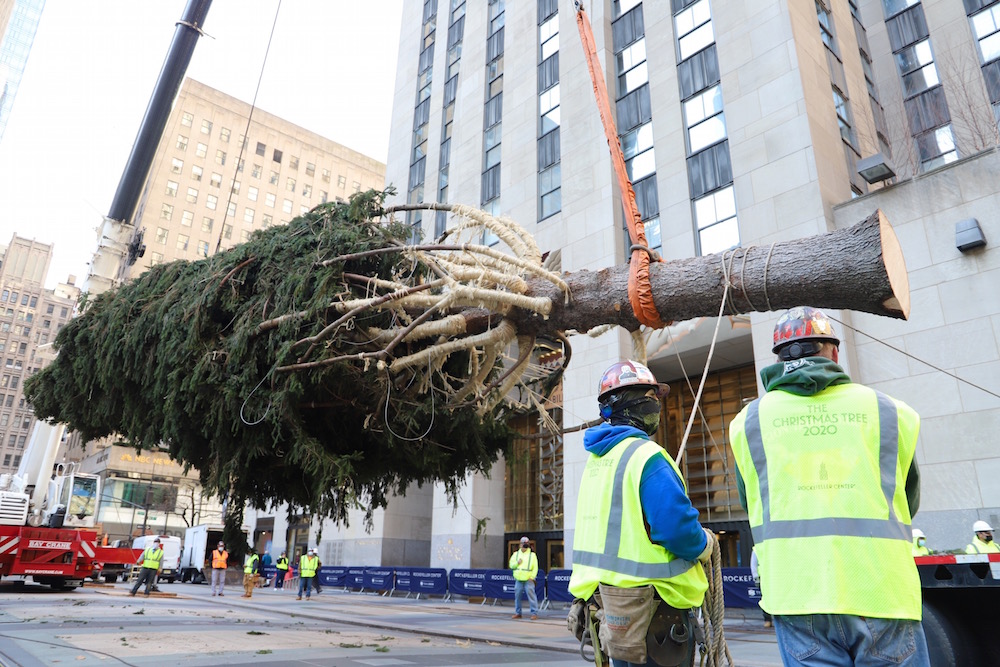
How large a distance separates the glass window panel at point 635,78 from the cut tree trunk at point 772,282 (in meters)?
18.0

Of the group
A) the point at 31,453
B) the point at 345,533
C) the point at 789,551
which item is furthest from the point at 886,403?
the point at 345,533

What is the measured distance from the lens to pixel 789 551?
237cm

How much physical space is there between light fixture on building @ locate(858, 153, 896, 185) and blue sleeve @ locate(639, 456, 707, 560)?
597 inches

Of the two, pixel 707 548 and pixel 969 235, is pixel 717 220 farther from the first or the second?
pixel 707 548

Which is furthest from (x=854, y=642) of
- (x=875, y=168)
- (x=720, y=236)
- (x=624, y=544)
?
(x=720, y=236)

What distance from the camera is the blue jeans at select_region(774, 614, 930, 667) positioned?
6.99ft

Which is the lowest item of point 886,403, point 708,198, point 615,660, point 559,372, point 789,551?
A: point 615,660

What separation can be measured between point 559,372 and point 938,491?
9643 millimetres

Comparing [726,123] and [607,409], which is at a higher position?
[726,123]

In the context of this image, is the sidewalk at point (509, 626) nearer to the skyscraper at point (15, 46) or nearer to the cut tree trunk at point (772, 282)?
the cut tree trunk at point (772, 282)

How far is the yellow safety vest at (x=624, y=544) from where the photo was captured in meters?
2.82

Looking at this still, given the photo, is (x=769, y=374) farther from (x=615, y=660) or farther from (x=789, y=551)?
(x=615, y=660)

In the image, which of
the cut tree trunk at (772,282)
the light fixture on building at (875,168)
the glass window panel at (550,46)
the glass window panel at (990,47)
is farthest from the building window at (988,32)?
the cut tree trunk at (772,282)

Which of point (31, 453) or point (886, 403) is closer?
point (886, 403)
